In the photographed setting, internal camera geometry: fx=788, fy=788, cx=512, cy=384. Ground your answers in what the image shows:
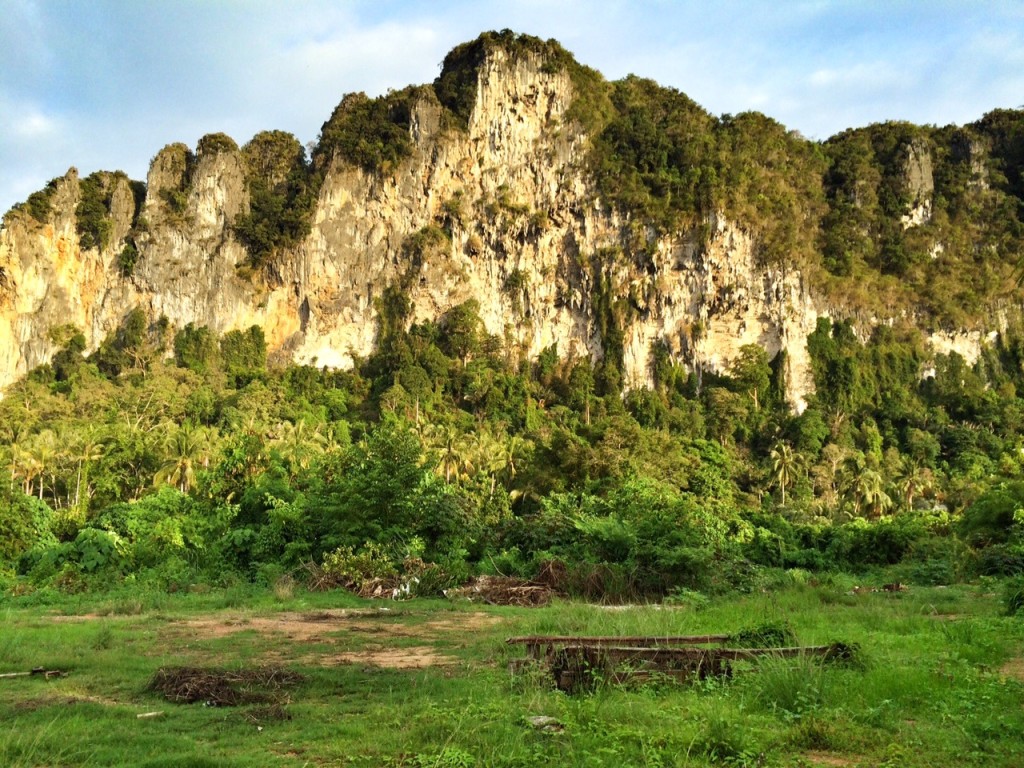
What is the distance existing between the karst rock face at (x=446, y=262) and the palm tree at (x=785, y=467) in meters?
12.1

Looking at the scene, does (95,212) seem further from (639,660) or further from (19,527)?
(639,660)

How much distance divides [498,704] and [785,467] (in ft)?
156

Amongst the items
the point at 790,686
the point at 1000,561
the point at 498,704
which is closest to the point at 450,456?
the point at 1000,561

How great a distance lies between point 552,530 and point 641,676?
12.2 m

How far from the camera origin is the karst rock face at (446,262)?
64.3m

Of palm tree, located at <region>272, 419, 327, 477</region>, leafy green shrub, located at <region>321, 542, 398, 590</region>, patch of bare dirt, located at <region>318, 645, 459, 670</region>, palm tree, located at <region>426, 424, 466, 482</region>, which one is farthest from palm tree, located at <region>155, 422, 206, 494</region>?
patch of bare dirt, located at <region>318, 645, 459, 670</region>

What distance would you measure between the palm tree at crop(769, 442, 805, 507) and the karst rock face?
1212cm

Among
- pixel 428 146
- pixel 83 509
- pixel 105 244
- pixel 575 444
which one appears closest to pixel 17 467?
pixel 83 509

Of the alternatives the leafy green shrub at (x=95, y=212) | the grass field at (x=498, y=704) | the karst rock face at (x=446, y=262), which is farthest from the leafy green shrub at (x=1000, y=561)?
the leafy green shrub at (x=95, y=212)

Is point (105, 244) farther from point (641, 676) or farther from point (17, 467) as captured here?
point (641, 676)

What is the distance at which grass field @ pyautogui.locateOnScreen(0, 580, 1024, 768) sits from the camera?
445 centimetres

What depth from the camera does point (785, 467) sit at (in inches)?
1956

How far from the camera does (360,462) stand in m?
19.0

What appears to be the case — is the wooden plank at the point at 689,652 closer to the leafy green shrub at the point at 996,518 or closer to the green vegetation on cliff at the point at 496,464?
the green vegetation on cliff at the point at 496,464
